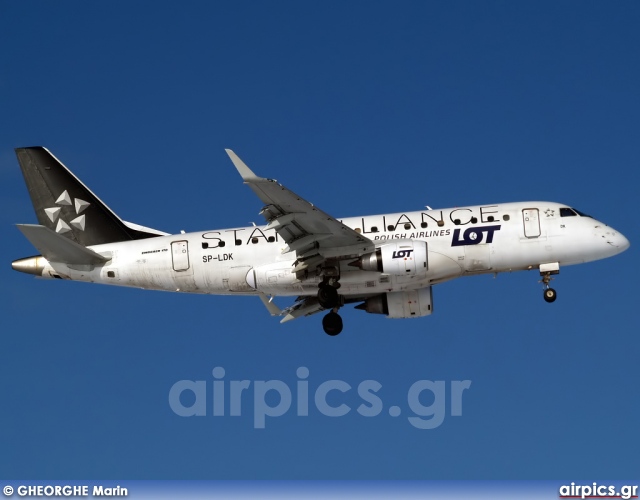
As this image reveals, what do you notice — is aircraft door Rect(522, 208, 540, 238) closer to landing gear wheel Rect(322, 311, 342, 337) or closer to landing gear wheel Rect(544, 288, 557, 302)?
landing gear wheel Rect(544, 288, 557, 302)

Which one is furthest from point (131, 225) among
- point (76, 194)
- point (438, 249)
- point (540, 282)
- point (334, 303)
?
point (540, 282)

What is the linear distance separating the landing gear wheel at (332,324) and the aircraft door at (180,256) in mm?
7634

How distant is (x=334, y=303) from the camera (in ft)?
206

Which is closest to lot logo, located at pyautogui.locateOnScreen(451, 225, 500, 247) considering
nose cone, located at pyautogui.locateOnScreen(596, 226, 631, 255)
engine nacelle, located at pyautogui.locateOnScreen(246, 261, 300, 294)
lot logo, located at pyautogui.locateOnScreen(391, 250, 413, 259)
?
lot logo, located at pyautogui.locateOnScreen(391, 250, 413, 259)

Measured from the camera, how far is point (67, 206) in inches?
2623

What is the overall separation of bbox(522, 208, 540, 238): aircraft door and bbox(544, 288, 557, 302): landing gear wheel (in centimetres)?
301

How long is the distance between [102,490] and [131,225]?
1717 cm

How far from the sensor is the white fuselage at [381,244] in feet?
204

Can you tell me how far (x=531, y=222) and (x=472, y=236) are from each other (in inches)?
120

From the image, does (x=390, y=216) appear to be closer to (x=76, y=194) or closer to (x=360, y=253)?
(x=360, y=253)

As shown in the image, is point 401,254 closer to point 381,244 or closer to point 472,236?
point 381,244

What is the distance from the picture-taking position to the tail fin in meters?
66.1

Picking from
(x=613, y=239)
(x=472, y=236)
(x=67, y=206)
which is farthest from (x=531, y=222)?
(x=67, y=206)

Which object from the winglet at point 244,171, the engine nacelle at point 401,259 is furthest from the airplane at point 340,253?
the winglet at point 244,171
